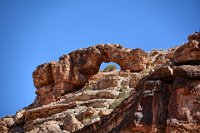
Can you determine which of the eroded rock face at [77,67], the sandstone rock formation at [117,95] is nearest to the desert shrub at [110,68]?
the sandstone rock formation at [117,95]

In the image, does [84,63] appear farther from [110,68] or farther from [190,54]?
[190,54]

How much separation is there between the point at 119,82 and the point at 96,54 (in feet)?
21.7

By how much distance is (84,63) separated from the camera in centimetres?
3319

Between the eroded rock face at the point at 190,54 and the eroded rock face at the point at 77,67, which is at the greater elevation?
the eroded rock face at the point at 77,67

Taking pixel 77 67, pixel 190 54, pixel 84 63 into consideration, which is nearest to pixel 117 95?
pixel 77 67

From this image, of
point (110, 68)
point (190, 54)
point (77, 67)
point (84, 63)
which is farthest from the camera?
point (110, 68)

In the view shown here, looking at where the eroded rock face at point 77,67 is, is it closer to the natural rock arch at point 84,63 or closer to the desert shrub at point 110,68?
the natural rock arch at point 84,63

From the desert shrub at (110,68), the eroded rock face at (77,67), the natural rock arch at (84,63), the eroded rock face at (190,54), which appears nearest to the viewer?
the eroded rock face at (190,54)

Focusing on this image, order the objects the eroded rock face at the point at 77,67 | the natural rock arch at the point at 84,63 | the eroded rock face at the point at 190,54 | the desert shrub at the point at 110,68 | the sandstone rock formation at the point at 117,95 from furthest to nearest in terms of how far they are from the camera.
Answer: the desert shrub at the point at 110,68
the natural rock arch at the point at 84,63
the eroded rock face at the point at 77,67
the eroded rock face at the point at 190,54
the sandstone rock formation at the point at 117,95

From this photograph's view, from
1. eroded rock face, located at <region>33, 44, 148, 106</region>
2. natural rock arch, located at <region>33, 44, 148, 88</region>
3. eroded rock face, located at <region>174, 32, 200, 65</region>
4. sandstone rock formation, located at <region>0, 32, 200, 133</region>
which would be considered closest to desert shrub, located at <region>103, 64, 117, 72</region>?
sandstone rock formation, located at <region>0, 32, 200, 133</region>

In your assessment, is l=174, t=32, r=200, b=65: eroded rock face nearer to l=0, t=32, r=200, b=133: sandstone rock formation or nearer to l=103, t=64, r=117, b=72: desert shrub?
l=0, t=32, r=200, b=133: sandstone rock formation

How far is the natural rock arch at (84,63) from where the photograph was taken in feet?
106

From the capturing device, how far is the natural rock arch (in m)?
32.2

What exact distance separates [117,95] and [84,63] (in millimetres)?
10356
